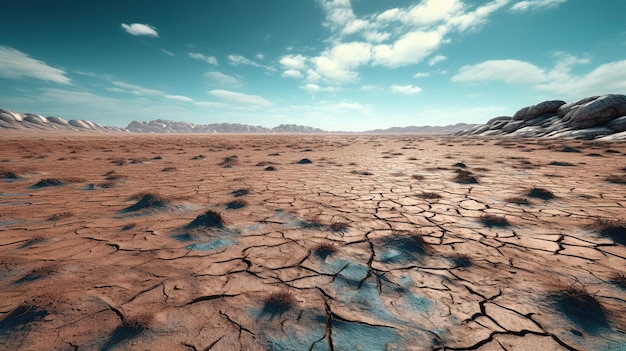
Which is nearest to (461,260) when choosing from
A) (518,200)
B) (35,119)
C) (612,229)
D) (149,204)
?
(612,229)

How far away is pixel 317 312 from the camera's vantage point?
204cm

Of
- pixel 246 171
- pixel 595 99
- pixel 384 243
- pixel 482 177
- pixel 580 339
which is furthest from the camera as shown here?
pixel 595 99

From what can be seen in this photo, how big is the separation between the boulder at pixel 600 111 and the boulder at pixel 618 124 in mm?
854

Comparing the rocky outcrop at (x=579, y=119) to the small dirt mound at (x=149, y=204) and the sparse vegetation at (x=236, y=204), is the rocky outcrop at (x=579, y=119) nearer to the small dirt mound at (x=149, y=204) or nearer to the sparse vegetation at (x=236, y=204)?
the sparse vegetation at (x=236, y=204)

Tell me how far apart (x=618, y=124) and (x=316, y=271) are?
2570cm

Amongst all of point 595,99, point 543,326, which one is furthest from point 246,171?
point 595,99

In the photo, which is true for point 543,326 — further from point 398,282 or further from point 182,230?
point 182,230

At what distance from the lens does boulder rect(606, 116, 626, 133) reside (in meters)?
17.3

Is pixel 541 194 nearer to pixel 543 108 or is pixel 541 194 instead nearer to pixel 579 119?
pixel 579 119

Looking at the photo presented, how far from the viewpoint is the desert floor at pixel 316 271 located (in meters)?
1.83

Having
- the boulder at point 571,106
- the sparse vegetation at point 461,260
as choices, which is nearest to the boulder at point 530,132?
the boulder at point 571,106

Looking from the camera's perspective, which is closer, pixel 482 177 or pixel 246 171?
pixel 482 177

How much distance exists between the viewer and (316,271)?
8.61 ft

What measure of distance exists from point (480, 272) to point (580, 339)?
83 cm
